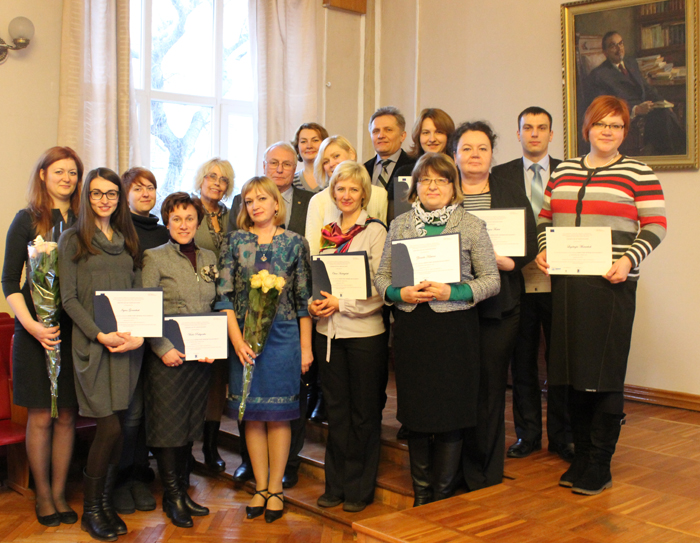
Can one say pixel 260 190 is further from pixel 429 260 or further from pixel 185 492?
pixel 185 492

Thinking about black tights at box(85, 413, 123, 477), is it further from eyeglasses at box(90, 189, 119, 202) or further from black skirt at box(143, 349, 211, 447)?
eyeglasses at box(90, 189, 119, 202)

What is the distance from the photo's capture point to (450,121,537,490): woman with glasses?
9.84ft

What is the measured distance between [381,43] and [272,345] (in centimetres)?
435

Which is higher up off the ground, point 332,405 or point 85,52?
point 85,52

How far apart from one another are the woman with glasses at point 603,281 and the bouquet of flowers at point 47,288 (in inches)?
82.5

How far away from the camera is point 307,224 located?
11.3ft

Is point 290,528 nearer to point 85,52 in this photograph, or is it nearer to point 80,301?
point 80,301

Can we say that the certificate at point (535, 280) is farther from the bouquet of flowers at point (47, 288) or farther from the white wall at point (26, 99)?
the white wall at point (26, 99)

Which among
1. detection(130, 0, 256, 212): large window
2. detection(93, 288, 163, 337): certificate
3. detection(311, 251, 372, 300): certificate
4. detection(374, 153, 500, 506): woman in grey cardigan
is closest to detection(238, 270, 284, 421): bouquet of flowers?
detection(311, 251, 372, 300): certificate

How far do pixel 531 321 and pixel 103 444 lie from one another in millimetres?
2135

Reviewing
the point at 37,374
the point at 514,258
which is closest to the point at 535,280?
the point at 514,258

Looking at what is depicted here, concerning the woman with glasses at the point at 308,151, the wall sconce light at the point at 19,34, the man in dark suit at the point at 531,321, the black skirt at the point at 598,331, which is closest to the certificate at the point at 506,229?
the black skirt at the point at 598,331

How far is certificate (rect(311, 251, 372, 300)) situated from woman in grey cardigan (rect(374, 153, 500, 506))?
130 mm

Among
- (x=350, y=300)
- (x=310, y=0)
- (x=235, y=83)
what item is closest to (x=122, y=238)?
(x=350, y=300)
